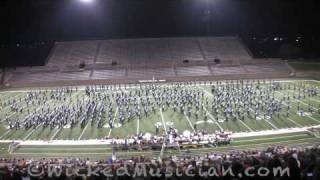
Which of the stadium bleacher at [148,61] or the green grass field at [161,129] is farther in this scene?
the stadium bleacher at [148,61]

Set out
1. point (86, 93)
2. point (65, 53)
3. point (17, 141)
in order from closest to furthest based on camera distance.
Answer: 1. point (17, 141)
2. point (86, 93)
3. point (65, 53)

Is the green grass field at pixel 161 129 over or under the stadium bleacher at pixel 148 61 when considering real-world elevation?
under

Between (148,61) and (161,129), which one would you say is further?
(148,61)

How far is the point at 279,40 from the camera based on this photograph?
54.5 metres

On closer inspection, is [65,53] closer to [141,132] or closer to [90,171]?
[141,132]

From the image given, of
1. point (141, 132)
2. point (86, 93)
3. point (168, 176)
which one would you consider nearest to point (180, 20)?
point (86, 93)

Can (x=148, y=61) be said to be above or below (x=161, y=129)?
above

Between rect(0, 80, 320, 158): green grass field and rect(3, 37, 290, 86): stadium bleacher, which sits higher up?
rect(3, 37, 290, 86): stadium bleacher

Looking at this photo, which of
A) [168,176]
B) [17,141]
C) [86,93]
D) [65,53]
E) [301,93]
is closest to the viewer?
[168,176]

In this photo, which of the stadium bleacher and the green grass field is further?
the stadium bleacher

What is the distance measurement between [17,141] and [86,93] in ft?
46.6

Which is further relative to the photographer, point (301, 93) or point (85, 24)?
point (85, 24)

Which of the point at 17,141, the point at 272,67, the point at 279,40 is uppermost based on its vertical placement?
the point at 279,40

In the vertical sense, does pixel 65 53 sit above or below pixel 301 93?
above
